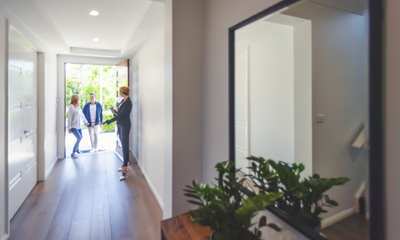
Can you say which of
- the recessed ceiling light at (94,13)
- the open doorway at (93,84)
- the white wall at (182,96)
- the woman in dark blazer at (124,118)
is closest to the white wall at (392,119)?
the white wall at (182,96)

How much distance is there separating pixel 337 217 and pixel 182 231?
2.58ft

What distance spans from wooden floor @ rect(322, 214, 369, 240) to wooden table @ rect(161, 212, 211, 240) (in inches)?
22.9

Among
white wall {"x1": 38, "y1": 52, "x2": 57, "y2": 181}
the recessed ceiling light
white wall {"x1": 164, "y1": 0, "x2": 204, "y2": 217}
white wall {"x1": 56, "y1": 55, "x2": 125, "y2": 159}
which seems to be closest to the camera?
white wall {"x1": 164, "y1": 0, "x2": 204, "y2": 217}

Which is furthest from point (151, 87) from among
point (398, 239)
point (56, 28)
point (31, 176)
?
point (398, 239)

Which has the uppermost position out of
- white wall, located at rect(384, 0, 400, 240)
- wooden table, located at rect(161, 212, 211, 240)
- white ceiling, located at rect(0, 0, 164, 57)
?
white ceiling, located at rect(0, 0, 164, 57)

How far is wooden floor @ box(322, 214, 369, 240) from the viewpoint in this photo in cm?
75

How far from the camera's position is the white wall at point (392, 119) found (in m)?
0.67

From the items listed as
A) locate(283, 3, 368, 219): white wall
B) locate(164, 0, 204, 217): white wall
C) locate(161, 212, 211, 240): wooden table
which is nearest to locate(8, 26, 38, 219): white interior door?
locate(164, 0, 204, 217): white wall

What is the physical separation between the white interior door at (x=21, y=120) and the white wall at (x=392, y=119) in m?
3.04

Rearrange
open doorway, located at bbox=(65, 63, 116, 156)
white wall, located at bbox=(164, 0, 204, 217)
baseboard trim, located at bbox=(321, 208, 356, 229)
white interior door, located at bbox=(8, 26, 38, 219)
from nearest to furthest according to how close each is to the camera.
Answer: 1. baseboard trim, located at bbox=(321, 208, 356, 229)
2. white wall, located at bbox=(164, 0, 204, 217)
3. white interior door, located at bbox=(8, 26, 38, 219)
4. open doorway, located at bbox=(65, 63, 116, 156)

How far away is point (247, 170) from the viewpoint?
52.0 inches

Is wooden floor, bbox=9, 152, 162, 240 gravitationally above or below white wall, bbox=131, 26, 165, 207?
below

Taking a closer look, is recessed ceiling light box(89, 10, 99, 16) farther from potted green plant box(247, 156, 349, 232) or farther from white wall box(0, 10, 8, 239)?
potted green plant box(247, 156, 349, 232)

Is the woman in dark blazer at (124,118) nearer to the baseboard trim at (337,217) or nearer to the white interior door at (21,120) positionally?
the white interior door at (21,120)
